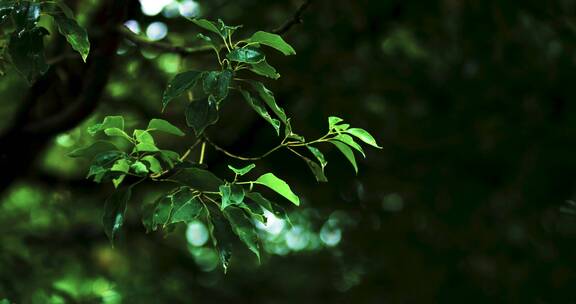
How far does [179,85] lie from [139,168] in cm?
13

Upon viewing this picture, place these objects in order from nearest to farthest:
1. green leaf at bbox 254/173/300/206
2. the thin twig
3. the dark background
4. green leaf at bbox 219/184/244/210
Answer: green leaf at bbox 219/184/244/210
green leaf at bbox 254/173/300/206
the thin twig
the dark background

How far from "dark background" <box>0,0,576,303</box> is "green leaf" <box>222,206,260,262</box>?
4.45 ft

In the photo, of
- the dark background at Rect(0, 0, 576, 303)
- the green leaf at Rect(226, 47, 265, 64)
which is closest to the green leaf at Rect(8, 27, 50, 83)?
the green leaf at Rect(226, 47, 265, 64)

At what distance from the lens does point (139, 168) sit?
1.08 metres

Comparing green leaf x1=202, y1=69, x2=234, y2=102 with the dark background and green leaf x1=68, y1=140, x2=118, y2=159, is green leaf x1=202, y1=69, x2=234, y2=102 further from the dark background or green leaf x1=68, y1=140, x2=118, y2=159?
the dark background

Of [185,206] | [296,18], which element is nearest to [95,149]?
[185,206]

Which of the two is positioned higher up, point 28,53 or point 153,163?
point 28,53

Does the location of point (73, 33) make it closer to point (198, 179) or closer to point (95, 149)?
point (95, 149)

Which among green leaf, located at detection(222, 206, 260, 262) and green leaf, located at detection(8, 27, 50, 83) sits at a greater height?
green leaf, located at detection(8, 27, 50, 83)

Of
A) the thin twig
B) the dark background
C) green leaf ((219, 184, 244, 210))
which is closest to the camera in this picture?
green leaf ((219, 184, 244, 210))

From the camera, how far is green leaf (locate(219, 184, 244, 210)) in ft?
3.31

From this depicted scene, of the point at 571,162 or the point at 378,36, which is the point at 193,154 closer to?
the point at 378,36

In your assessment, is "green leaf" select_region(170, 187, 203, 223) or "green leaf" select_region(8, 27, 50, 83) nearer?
"green leaf" select_region(170, 187, 203, 223)

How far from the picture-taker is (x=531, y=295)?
3.10 meters
